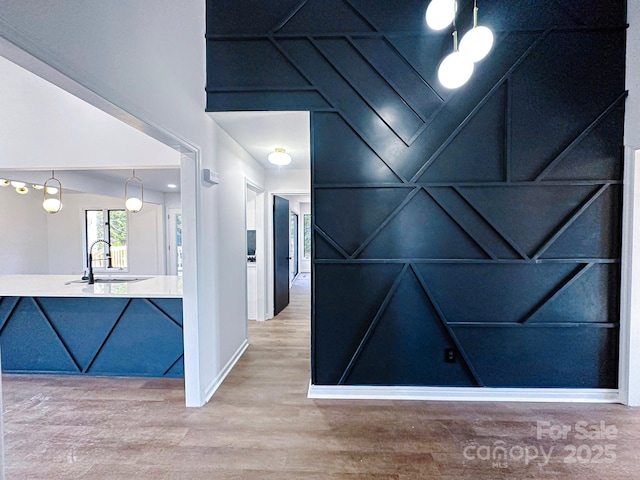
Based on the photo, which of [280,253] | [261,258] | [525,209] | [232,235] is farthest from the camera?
[280,253]

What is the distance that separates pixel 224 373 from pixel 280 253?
252 cm

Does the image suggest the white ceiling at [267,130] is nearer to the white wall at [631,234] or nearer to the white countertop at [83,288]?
the white countertop at [83,288]

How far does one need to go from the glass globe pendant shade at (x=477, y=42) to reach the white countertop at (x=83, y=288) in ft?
9.85

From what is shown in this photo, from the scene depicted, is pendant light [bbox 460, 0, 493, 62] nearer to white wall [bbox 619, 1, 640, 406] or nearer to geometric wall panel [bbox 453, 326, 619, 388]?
white wall [bbox 619, 1, 640, 406]

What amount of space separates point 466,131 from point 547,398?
2.40m

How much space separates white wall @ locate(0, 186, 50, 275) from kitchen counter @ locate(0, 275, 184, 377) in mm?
3678

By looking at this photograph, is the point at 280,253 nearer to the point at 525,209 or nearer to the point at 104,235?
the point at 525,209

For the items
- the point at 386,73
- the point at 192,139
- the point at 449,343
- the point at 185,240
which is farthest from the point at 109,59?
the point at 449,343

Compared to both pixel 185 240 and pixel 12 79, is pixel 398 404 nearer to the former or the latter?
pixel 185 240

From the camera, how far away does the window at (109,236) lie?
7.14 metres

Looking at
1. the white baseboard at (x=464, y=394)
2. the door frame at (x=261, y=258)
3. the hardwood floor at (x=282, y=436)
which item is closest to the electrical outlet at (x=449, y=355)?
the white baseboard at (x=464, y=394)

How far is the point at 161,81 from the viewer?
6.89 feet

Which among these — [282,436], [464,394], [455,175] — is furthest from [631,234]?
[282,436]

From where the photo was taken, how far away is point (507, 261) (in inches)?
108
